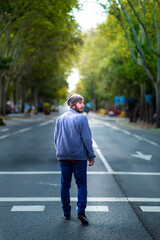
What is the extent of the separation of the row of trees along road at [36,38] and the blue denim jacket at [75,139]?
14.5m

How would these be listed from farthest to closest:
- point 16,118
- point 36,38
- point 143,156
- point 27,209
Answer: point 16,118
point 36,38
point 143,156
point 27,209

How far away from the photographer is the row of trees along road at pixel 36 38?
73.5 ft

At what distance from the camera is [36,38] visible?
117 feet

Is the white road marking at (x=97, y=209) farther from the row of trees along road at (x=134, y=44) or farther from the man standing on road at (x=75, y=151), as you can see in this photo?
the row of trees along road at (x=134, y=44)

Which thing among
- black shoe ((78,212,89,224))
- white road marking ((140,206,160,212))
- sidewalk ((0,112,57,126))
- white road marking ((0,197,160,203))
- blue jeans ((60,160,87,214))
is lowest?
sidewalk ((0,112,57,126))

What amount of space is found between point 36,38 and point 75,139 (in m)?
31.9

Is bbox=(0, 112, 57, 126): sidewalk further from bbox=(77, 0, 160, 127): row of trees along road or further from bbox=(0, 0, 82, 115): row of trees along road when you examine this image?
bbox=(77, 0, 160, 127): row of trees along road

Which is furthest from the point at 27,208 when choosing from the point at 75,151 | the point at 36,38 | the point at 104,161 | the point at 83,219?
the point at 36,38

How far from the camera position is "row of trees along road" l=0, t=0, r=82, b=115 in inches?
882

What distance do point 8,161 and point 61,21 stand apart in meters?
18.3

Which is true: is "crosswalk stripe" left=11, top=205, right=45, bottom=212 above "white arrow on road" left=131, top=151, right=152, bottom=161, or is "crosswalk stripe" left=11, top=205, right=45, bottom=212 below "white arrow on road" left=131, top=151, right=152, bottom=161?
above

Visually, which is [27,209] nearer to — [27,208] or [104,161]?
[27,208]

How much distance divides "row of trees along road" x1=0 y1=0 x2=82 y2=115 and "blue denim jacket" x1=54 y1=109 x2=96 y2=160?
47.6ft

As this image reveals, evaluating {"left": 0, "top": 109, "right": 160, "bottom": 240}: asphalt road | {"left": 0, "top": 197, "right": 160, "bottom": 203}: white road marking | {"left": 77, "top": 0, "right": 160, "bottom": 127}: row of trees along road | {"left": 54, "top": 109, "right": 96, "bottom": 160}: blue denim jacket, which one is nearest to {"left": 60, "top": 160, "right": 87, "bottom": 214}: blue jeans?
{"left": 54, "top": 109, "right": 96, "bottom": 160}: blue denim jacket
